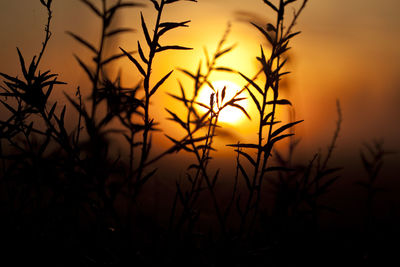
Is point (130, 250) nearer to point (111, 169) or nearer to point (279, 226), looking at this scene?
point (111, 169)

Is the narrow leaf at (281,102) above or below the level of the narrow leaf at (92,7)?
below

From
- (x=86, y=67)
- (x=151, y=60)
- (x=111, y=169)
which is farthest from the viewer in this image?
(x=86, y=67)

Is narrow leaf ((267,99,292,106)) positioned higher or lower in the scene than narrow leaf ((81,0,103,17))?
lower

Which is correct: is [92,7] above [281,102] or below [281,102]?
above

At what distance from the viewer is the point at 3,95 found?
1.52m

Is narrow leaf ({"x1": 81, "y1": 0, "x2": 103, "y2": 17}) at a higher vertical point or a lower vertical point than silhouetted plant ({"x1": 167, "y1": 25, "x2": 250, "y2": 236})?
higher

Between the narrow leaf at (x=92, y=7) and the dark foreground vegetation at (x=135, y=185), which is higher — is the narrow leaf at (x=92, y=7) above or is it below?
A: above

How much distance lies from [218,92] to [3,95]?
3.20ft

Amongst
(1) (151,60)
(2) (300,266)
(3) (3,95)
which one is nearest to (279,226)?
(2) (300,266)

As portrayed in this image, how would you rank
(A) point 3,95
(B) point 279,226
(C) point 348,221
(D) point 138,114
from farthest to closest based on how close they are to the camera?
(C) point 348,221, (B) point 279,226, (D) point 138,114, (A) point 3,95

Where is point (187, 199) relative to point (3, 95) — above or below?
below

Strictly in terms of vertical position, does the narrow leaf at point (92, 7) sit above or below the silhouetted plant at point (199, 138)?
above

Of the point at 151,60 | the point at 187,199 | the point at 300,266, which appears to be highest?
the point at 151,60

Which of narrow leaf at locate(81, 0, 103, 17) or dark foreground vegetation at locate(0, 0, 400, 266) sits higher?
narrow leaf at locate(81, 0, 103, 17)
